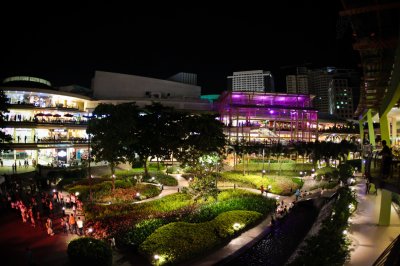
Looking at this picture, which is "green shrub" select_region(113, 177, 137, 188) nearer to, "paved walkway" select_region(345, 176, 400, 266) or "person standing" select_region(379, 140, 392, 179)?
"paved walkway" select_region(345, 176, 400, 266)

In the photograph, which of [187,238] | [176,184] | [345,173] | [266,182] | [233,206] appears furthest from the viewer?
[176,184]

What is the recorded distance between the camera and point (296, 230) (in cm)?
2080

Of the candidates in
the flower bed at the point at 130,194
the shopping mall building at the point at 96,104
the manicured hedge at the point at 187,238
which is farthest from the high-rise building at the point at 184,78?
the manicured hedge at the point at 187,238

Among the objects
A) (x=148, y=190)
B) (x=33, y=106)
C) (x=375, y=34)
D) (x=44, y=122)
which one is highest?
(x=33, y=106)

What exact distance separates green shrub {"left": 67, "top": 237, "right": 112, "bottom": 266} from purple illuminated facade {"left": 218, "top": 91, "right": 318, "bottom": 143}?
42492mm

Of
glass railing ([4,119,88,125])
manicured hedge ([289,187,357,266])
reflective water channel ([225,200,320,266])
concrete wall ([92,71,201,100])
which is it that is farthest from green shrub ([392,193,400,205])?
concrete wall ([92,71,201,100])

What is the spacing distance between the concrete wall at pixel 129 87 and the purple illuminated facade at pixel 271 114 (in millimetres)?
12859

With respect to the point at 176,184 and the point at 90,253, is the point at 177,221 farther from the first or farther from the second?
the point at 176,184

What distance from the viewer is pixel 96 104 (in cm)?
5931

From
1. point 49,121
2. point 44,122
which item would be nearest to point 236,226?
point 44,122

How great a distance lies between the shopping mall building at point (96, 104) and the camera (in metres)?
43.3

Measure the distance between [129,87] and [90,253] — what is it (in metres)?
55.0

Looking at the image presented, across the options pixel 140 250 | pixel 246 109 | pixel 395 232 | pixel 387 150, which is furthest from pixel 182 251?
pixel 246 109

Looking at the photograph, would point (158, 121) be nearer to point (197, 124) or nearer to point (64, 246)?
point (197, 124)
